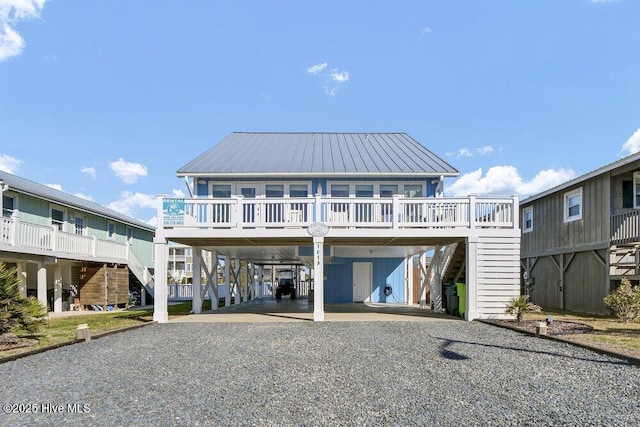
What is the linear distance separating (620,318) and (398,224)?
292 inches

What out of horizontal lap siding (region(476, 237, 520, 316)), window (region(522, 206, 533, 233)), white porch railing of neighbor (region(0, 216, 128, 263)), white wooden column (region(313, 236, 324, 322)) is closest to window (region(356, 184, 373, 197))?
white wooden column (region(313, 236, 324, 322))

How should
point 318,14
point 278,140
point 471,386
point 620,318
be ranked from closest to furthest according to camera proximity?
point 471,386 → point 620,318 → point 318,14 → point 278,140

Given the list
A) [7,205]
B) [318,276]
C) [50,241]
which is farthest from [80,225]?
[318,276]

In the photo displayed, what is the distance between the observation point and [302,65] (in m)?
17.6

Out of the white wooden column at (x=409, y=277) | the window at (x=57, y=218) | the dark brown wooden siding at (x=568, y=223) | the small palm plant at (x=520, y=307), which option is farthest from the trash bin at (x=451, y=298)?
the window at (x=57, y=218)

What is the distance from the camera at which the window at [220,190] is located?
57.8ft

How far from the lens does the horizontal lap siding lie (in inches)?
525

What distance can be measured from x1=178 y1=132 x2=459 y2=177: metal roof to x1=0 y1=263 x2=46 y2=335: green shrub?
26.9ft

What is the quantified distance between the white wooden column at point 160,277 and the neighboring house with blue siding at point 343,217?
4 centimetres

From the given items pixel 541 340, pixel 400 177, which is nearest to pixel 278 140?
pixel 400 177

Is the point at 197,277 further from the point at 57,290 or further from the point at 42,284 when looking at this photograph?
the point at 57,290

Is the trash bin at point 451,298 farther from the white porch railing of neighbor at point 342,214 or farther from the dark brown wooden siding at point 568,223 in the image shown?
the dark brown wooden siding at point 568,223

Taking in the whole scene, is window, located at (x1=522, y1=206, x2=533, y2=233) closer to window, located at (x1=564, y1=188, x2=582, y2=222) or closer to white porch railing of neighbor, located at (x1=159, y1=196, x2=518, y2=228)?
window, located at (x1=564, y1=188, x2=582, y2=222)

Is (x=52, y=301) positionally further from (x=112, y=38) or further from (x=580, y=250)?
(x=580, y=250)
